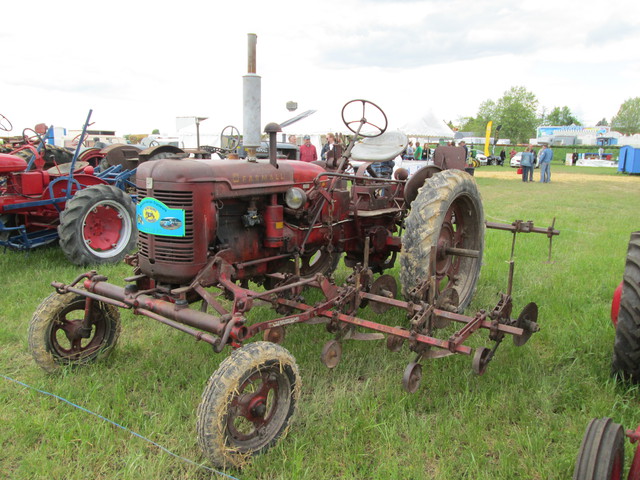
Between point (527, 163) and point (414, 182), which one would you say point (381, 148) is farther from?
point (527, 163)

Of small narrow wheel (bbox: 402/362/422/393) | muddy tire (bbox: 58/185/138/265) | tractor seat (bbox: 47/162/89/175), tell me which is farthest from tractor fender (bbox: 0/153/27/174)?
small narrow wheel (bbox: 402/362/422/393)

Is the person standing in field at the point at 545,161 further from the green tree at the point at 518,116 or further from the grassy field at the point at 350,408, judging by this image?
the green tree at the point at 518,116

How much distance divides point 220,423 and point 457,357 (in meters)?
1.83

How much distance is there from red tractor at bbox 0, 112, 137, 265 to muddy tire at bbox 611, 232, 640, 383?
198 inches

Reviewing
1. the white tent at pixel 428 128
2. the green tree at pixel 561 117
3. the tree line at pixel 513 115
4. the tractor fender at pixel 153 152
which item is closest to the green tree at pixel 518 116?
the tree line at pixel 513 115

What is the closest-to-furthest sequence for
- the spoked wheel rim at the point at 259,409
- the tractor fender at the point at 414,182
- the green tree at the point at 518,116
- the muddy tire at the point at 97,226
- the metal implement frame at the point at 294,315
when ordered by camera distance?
the spoked wheel rim at the point at 259,409, the metal implement frame at the point at 294,315, the tractor fender at the point at 414,182, the muddy tire at the point at 97,226, the green tree at the point at 518,116

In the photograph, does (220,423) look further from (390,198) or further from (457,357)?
(390,198)

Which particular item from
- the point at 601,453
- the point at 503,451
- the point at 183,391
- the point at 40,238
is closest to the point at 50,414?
the point at 183,391

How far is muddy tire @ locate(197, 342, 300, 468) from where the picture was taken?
2.24 m

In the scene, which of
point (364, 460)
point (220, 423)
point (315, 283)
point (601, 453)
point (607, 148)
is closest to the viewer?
point (601, 453)

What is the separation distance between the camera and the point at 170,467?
2375 millimetres

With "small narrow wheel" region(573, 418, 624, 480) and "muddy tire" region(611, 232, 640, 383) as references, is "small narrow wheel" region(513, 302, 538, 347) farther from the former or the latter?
"small narrow wheel" region(573, 418, 624, 480)

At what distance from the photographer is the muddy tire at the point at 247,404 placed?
7.34 feet

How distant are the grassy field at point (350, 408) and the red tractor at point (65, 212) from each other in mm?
1244
